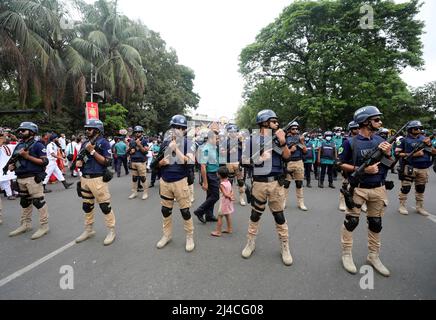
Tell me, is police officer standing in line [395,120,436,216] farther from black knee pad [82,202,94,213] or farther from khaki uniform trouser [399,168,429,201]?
black knee pad [82,202,94,213]

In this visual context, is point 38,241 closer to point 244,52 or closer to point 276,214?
point 276,214

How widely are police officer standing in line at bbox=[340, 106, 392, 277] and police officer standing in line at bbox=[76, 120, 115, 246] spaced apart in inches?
147

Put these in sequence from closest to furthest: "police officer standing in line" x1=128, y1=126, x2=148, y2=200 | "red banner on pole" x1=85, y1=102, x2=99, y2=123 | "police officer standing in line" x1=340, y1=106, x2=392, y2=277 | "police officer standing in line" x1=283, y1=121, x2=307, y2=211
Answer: "police officer standing in line" x1=340, y1=106, x2=392, y2=277 → "police officer standing in line" x1=283, y1=121, x2=307, y2=211 → "police officer standing in line" x1=128, y1=126, x2=148, y2=200 → "red banner on pole" x1=85, y1=102, x2=99, y2=123

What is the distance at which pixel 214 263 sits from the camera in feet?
10.8

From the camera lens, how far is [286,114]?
21703mm

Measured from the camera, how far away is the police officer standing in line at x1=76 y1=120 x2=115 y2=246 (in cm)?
390

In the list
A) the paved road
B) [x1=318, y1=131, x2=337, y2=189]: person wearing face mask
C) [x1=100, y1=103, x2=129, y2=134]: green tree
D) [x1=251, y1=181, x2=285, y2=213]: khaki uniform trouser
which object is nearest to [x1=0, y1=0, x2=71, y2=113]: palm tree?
[x1=100, y1=103, x2=129, y2=134]: green tree

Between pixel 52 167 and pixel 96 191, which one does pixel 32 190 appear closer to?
pixel 96 191

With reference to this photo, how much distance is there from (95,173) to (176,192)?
147 centimetres

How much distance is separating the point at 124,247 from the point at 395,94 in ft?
66.5

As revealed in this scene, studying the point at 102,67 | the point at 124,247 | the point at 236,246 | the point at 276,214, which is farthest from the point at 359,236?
the point at 102,67

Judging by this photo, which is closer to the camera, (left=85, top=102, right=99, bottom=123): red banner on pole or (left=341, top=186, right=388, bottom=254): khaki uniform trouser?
(left=341, top=186, right=388, bottom=254): khaki uniform trouser

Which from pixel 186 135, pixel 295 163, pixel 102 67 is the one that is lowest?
pixel 295 163

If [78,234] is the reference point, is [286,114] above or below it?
above
